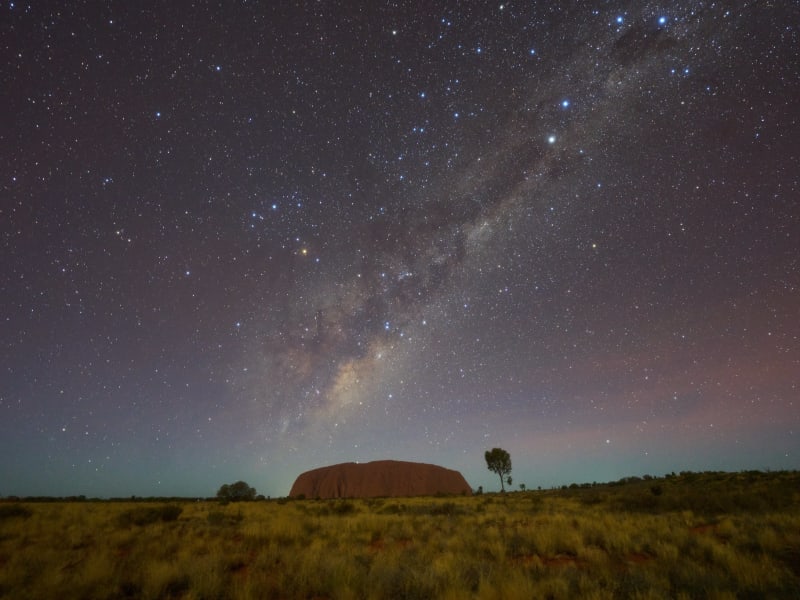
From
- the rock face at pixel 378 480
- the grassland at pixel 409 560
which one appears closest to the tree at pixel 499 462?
the rock face at pixel 378 480

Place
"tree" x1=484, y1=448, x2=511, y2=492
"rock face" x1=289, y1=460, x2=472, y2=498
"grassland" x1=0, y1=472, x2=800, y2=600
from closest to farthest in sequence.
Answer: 1. "grassland" x1=0, y1=472, x2=800, y2=600
2. "tree" x1=484, y1=448, x2=511, y2=492
3. "rock face" x1=289, y1=460, x2=472, y2=498

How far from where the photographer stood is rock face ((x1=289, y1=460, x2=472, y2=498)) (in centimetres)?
10088

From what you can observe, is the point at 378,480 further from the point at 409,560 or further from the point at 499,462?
the point at 409,560

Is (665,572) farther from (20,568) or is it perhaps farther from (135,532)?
(135,532)

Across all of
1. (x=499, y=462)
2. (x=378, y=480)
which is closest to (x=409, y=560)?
(x=499, y=462)

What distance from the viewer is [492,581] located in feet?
21.9

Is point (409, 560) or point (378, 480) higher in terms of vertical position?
point (409, 560)

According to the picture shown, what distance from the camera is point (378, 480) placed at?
339 feet

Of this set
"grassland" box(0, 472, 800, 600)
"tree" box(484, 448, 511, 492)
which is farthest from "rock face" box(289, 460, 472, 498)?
"grassland" box(0, 472, 800, 600)

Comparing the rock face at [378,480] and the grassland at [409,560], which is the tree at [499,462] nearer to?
the rock face at [378,480]

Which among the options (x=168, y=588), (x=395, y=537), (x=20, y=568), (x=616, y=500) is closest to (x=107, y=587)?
(x=168, y=588)

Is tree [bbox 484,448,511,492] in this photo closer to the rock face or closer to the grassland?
the rock face

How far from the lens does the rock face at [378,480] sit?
100875mm

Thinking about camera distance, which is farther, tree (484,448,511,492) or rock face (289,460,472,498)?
rock face (289,460,472,498)
